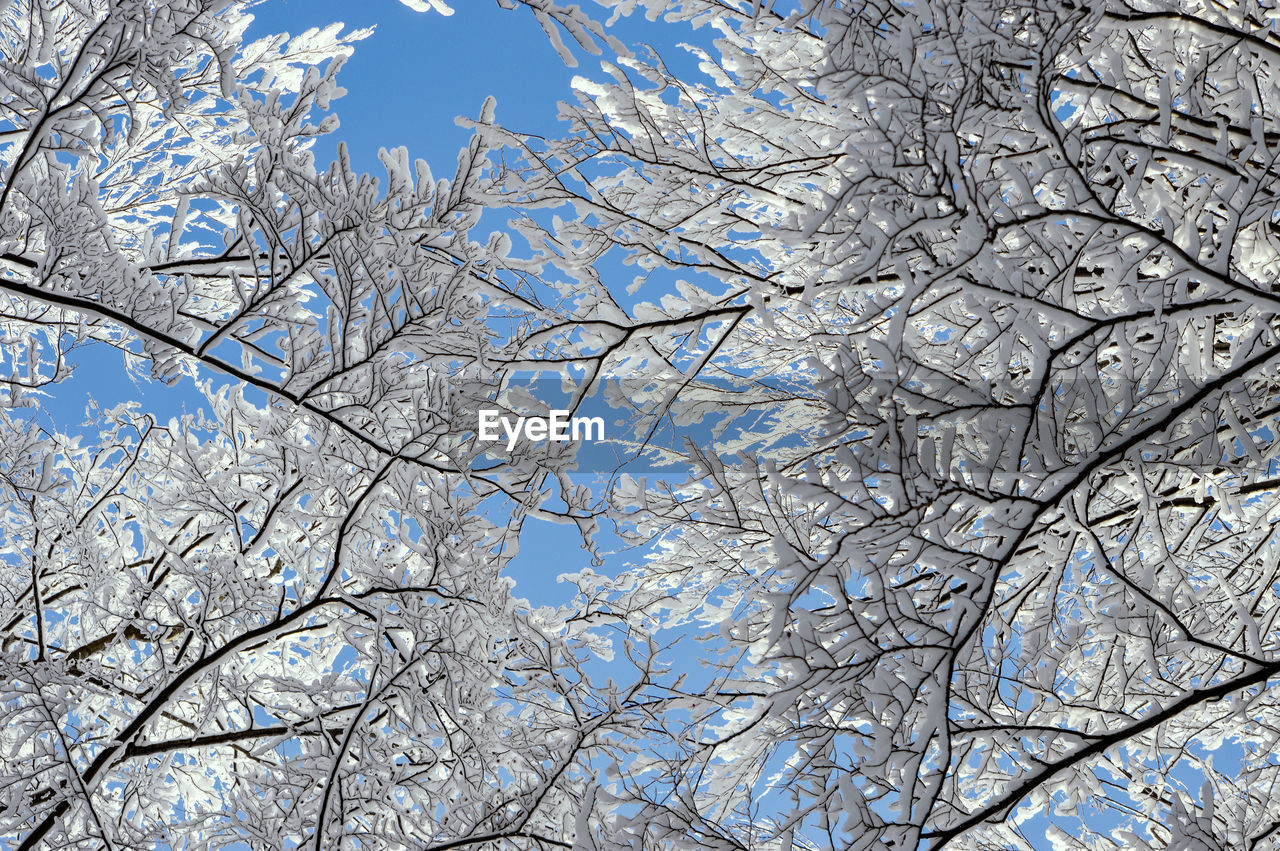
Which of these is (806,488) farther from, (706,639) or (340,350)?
(340,350)

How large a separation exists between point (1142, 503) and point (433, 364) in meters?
2.35

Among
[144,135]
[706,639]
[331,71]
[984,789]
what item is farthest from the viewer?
[144,135]

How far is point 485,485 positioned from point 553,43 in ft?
4.75

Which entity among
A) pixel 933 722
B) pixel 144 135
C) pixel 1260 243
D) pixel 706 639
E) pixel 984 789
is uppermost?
pixel 144 135

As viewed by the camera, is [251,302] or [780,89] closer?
[251,302]

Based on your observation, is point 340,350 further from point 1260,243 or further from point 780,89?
point 1260,243

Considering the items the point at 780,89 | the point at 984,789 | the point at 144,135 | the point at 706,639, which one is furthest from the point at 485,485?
the point at 144,135

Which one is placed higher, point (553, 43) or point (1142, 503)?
point (553, 43)

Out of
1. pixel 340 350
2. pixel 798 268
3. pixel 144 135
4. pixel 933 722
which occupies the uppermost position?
pixel 144 135

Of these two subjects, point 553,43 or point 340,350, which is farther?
point 340,350

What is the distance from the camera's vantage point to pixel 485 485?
3.12 m

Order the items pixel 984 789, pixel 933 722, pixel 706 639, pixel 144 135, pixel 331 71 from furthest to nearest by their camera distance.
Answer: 1. pixel 144 135
2. pixel 984 789
3. pixel 706 639
4. pixel 331 71
5. pixel 933 722

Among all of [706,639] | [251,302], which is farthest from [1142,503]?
[251,302]

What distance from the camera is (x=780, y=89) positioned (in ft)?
12.2
